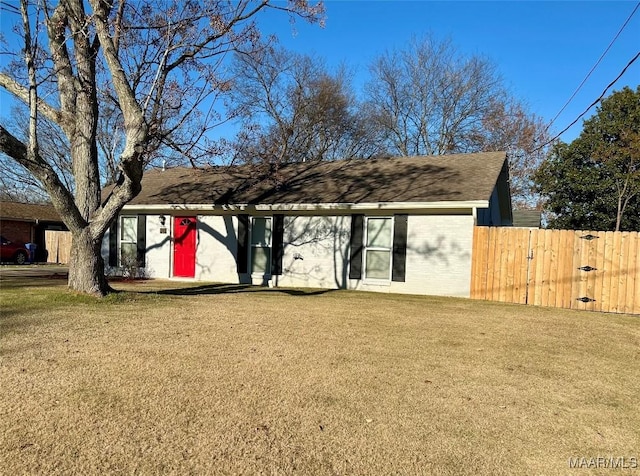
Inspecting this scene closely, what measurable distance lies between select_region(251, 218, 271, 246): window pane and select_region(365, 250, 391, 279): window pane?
3200 millimetres

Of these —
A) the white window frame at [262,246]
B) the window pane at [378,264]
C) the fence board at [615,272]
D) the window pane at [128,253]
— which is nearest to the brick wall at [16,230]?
the window pane at [128,253]

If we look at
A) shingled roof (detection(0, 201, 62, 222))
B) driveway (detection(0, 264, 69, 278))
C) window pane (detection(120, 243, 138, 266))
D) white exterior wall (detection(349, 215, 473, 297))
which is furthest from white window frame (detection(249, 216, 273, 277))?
shingled roof (detection(0, 201, 62, 222))

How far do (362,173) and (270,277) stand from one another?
15.0ft

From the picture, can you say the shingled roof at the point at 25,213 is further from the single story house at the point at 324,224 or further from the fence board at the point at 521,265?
the fence board at the point at 521,265

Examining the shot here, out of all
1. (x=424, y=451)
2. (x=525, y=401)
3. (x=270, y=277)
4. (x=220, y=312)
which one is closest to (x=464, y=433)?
(x=424, y=451)

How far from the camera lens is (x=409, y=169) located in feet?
47.1

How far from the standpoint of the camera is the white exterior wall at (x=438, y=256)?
1138 centimetres

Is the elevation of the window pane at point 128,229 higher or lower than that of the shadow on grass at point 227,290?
higher

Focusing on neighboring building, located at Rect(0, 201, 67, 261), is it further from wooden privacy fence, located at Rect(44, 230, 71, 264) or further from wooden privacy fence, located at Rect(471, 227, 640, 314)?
wooden privacy fence, located at Rect(471, 227, 640, 314)

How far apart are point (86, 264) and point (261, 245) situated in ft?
18.6

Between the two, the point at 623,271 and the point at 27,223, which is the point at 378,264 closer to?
the point at 623,271

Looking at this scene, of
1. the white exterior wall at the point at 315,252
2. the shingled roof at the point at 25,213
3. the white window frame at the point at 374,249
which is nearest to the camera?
the white window frame at the point at 374,249

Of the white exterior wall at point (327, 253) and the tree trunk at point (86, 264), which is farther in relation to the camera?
the white exterior wall at point (327, 253)

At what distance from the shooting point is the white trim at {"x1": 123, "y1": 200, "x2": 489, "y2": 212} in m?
10.9
